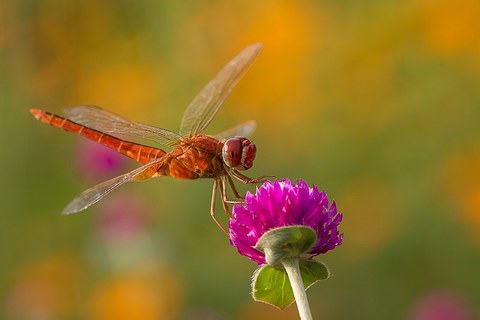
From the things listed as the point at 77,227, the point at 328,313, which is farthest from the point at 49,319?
the point at 328,313

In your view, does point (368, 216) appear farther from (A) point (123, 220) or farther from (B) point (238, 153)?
(B) point (238, 153)

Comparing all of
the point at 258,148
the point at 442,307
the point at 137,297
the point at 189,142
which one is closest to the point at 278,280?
the point at 189,142

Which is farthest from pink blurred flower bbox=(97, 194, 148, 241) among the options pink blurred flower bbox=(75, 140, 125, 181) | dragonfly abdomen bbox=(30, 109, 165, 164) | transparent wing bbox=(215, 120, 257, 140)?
transparent wing bbox=(215, 120, 257, 140)

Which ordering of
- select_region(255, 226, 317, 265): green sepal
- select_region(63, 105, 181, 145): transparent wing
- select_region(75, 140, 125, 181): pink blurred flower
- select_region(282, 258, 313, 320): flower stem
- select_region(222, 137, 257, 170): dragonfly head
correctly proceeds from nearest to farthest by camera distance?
select_region(282, 258, 313, 320): flower stem
select_region(255, 226, 317, 265): green sepal
select_region(222, 137, 257, 170): dragonfly head
select_region(63, 105, 181, 145): transparent wing
select_region(75, 140, 125, 181): pink blurred flower

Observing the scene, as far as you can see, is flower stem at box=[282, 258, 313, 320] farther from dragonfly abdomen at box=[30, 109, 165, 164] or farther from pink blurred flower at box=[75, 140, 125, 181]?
pink blurred flower at box=[75, 140, 125, 181]

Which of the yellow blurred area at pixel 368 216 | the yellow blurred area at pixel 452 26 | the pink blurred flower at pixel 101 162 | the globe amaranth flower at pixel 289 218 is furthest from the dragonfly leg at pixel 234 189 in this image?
the yellow blurred area at pixel 452 26

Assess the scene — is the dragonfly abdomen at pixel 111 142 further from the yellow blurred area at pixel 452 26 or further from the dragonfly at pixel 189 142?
the yellow blurred area at pixel 452 26
